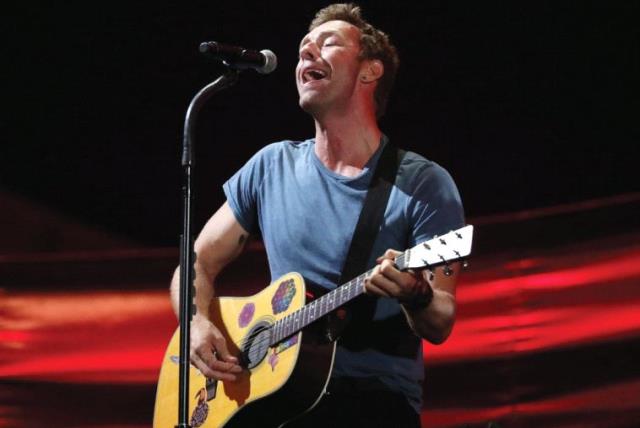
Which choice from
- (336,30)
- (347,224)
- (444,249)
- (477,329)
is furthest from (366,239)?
(477,329)

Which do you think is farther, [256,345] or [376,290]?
[256,345]

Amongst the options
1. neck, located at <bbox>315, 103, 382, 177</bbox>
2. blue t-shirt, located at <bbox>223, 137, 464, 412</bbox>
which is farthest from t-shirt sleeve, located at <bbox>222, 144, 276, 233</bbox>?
neck, located at <bbox>315, 103, 382, 177</bbox>

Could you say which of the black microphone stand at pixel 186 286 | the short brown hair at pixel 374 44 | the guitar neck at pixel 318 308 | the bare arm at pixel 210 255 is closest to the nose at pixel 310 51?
the short brown hair at pixel 374 44

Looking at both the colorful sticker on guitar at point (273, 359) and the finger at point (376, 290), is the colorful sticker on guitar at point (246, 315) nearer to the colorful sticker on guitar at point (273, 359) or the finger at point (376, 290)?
the colorful sticker on guitar at point (273, 359)

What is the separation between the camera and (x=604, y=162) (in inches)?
184

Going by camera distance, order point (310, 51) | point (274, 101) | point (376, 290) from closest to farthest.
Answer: point (376, 290), point (310, 51), point (274, 101)

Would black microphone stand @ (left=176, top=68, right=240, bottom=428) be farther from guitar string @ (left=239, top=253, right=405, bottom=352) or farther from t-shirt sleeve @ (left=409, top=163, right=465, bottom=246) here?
t-shirt sleeve @ (left=409, top=163, right=465, bottom=246)

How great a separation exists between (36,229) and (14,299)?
1302 mm

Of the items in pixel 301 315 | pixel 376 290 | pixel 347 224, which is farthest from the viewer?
pixel 347 224

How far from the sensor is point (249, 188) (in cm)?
367

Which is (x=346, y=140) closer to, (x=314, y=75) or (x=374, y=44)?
(x=314, y=75)

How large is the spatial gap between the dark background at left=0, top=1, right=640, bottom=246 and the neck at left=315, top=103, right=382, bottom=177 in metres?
1.41

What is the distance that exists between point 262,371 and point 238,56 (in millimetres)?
985

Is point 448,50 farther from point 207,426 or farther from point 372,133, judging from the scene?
point 207,426
